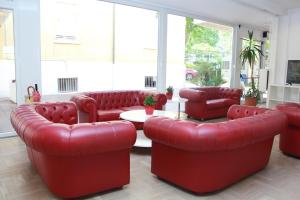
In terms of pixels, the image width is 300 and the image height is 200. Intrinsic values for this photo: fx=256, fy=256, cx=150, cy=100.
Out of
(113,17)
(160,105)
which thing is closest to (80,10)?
(113,17)

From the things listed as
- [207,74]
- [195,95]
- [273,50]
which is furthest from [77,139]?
[207,74]

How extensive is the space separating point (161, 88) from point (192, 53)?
2219 millimetres

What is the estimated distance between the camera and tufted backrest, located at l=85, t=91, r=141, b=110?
539cm

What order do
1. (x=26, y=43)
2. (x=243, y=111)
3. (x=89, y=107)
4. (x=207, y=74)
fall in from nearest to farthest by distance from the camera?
(x=243, y=111) → (x=89, y=107) → (x=26, y=43) → (x=207, y=74)

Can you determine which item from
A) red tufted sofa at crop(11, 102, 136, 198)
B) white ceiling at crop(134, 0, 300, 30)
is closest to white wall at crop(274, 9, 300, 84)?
white ceiling at crop(134, 0, 300, 30)

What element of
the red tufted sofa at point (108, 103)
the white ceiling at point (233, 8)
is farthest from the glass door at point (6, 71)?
Result: the white ceiling at point (233, 8)

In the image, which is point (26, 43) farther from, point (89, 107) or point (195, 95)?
point (195, 95)

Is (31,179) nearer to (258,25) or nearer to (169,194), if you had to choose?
(169,194)

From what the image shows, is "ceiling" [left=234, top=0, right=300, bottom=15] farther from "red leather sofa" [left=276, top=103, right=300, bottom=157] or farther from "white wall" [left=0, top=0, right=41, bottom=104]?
"white wall" [left=0, top=0, right=41, bottom=104]

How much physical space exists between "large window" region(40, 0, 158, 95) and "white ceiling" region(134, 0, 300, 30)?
2.76ft

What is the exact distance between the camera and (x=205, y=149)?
253 cm

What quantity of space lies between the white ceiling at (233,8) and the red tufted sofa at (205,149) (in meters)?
4.39

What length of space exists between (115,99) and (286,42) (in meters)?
5.41

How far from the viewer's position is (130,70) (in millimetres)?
6887
